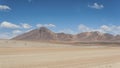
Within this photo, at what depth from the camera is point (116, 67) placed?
64.5 feet

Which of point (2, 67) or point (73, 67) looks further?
point (73, 67)

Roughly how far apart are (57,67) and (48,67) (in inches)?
24.9

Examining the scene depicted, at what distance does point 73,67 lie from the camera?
1900cm


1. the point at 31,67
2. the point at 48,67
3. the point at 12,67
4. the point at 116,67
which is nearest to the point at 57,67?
the point at 48,67

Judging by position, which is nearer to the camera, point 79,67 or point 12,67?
→ point 12,67

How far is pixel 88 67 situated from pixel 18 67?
5025 millimetres

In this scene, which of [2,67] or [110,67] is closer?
A: [2,67]

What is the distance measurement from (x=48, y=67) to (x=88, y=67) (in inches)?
115

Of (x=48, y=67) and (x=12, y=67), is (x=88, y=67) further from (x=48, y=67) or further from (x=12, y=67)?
(x=12, y=67)

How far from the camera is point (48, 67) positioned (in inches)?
738

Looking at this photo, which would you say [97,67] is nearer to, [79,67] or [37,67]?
[79,67]

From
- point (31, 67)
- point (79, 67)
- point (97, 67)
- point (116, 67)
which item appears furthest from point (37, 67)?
point (116, 67)

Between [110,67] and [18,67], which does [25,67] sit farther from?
[110,67]

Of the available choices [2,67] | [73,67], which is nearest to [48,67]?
[73,67]
